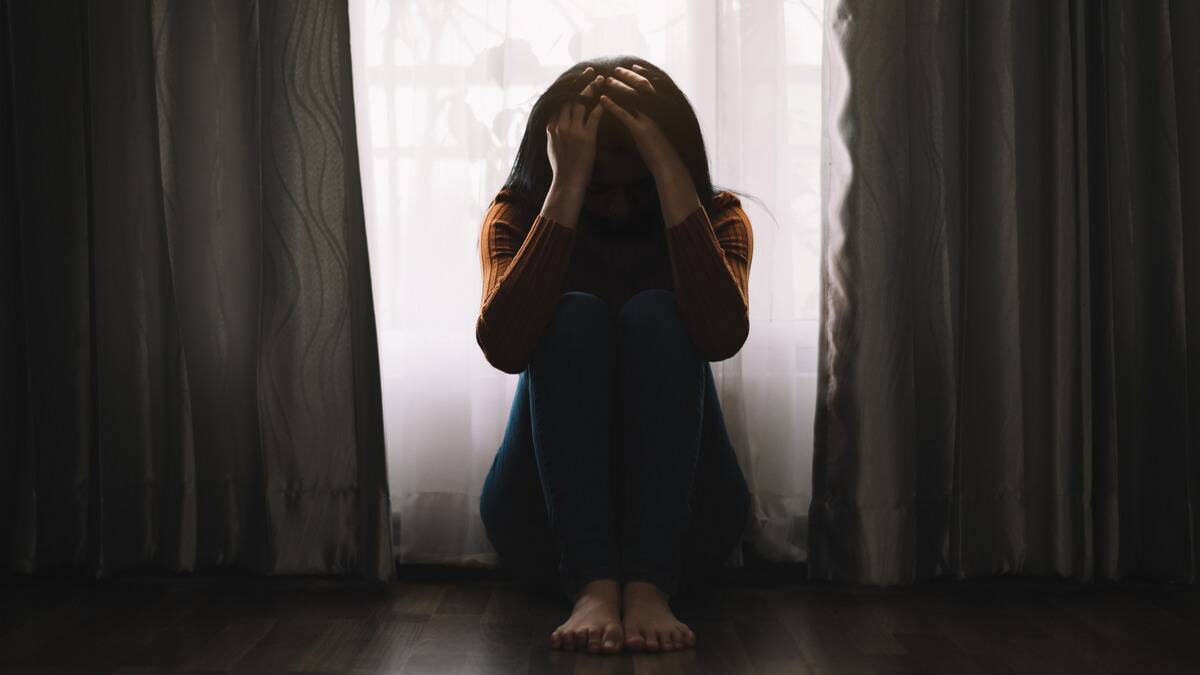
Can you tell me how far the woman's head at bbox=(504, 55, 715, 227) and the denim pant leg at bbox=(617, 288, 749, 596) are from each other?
0.22m

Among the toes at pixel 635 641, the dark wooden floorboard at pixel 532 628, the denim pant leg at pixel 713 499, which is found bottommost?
the dark wooden floorboard at pixel 532 628

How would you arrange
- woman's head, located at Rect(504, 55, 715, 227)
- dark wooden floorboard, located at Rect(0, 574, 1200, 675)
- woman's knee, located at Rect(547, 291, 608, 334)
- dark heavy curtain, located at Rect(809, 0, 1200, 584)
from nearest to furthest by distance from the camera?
1. dark wooden floorboard, located at Rect(0, 574, 1200, 675)
2. woman's knee, located at Rect(547, 291, 608, 334)
3. woman's head, located at Rect(504, 55, 715, 227)
4. dark heavy curtain, located at Rect(809, 0, 1200, 584)

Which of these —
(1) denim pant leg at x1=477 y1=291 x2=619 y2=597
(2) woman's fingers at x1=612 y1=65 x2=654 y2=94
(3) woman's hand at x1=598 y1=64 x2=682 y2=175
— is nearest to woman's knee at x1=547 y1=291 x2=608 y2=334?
(1) denim pant leg at x1=477 y1=291 x2=619 y2=597

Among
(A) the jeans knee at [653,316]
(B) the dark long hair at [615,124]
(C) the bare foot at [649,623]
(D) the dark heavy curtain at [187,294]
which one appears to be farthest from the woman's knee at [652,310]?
(D) the dark heavy curtain at [187,294]

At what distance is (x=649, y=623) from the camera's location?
1315 millimetres

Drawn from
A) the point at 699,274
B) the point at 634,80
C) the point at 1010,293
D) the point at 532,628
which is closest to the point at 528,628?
the point at 532,628

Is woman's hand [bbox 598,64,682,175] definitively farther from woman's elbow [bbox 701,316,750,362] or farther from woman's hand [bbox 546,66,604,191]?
woman's elbow [bbox 701,316,750,362]

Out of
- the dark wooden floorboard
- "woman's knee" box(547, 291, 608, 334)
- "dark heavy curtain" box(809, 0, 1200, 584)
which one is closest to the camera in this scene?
the dark wooden floorboard

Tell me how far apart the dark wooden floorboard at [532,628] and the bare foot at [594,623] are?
0.02m

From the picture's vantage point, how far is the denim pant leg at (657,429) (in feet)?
4.48

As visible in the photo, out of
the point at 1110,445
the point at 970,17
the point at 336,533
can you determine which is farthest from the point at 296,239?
the point at 1110,445

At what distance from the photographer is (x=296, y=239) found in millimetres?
1723

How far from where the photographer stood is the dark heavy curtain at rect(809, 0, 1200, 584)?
171 cm

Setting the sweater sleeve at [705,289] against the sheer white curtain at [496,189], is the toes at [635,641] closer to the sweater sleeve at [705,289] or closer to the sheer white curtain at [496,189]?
the sweater sleeve at [705,289]
